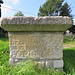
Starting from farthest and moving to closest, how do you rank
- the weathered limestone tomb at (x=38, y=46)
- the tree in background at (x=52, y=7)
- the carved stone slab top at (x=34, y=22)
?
the tree in background at (x=52, y=7)
the weathered limestone tomb at (x=38, y=46)
the carved stone slab top at (x=34, y=22)

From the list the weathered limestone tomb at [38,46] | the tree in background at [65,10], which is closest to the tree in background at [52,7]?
the tree in background at [65,10]

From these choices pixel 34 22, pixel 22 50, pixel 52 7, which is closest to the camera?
pixel 34 22

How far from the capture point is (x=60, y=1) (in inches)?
472

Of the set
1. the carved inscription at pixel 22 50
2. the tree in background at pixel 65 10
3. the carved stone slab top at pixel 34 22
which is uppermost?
the tree in background at pixel 65 10

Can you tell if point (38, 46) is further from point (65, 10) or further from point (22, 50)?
point (65, 10)

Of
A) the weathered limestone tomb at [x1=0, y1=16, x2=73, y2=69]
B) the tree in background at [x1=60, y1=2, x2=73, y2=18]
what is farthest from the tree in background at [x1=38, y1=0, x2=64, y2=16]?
the weathered limestone tomb at [x1=0, y1=16, x2=73, y2=69]

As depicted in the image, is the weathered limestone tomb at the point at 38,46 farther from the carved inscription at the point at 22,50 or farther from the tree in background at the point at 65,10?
the tree in background at the point at 65,10

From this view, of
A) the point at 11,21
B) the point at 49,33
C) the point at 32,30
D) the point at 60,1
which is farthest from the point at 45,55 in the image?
the point at 60,1

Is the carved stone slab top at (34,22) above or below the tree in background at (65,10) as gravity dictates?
below

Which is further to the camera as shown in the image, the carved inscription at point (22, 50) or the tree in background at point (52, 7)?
the tree in background at point (52, 7)

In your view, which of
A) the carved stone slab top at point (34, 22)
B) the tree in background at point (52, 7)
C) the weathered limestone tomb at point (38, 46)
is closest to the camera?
the carved stone slab top at point (34, 22)

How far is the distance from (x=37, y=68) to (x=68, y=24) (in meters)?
1.01

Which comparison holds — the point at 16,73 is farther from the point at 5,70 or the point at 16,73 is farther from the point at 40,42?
the point at 40,42

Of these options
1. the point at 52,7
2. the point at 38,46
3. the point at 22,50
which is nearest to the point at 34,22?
the point at 38,46
